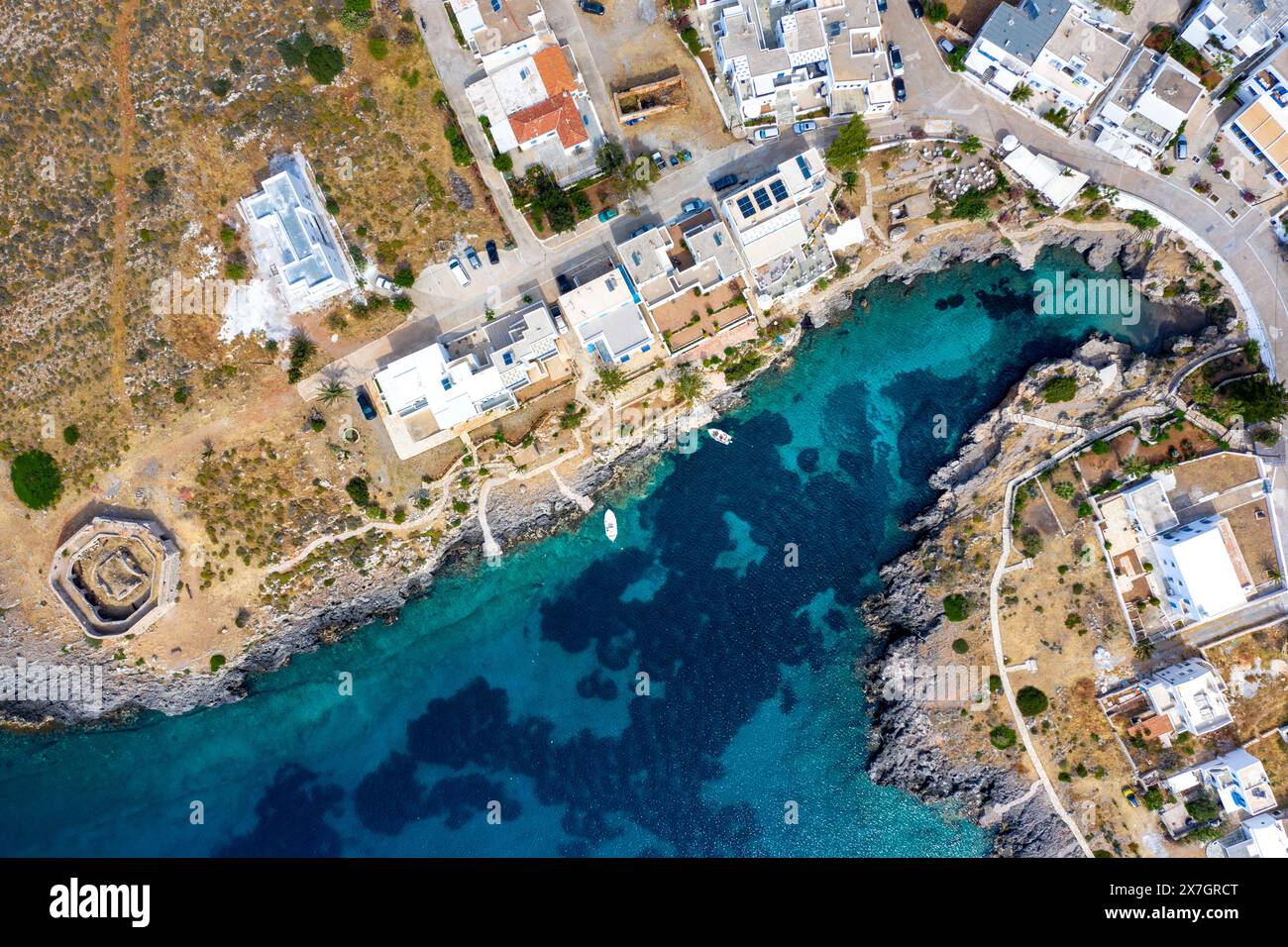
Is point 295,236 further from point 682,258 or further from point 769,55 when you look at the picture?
point 769,55

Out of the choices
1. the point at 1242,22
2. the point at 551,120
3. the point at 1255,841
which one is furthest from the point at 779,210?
the point at 1255,841

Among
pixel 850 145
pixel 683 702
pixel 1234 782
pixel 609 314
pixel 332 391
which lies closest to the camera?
pixel 850 145

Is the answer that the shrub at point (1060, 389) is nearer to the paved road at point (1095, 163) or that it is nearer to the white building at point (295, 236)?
the paved road at point (1095, 163)

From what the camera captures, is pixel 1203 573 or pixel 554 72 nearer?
pixel 1203 573

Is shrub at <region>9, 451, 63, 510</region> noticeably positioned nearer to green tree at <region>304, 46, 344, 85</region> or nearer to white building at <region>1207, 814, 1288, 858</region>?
green tree at <region>304, 46, 344, 85</region>

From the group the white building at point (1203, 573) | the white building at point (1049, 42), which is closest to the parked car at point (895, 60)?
the white building at point (1049, 42)

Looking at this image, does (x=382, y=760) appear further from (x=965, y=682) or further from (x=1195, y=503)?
(x=1195, y=503)
